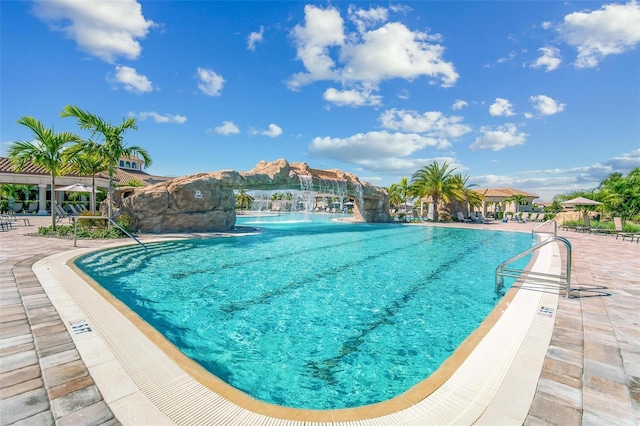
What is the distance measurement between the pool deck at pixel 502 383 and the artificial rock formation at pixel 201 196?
1081cm

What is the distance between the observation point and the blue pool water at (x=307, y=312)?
3.57 metres

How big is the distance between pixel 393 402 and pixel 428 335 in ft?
8.22

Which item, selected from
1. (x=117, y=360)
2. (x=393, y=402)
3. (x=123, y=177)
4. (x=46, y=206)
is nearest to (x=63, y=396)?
(x=117, y=360)

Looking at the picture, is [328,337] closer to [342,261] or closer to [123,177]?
[342,261]

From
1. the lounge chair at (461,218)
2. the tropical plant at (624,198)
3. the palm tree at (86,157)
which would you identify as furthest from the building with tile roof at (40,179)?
the tropical plant at (624,198)

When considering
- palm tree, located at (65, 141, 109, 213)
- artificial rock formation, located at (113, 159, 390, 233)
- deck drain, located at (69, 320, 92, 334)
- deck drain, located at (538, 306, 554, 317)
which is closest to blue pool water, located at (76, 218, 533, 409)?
deck drain, located at (538, 306, 554, 317)

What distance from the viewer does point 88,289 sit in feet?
17.3

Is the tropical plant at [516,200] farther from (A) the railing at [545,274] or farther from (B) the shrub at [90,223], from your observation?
(B) the shrub at [90,223]

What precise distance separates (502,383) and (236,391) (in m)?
2.41

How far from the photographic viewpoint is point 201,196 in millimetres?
16594

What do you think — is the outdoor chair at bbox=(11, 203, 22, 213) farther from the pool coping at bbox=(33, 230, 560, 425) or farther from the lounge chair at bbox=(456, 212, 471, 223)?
the lounge chair at bbox=(456, 212, 471, 223)

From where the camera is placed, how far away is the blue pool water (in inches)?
141

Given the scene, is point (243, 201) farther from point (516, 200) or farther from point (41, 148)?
point (516, 200)

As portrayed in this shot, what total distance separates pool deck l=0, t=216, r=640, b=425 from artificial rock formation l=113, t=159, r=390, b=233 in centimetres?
1081
